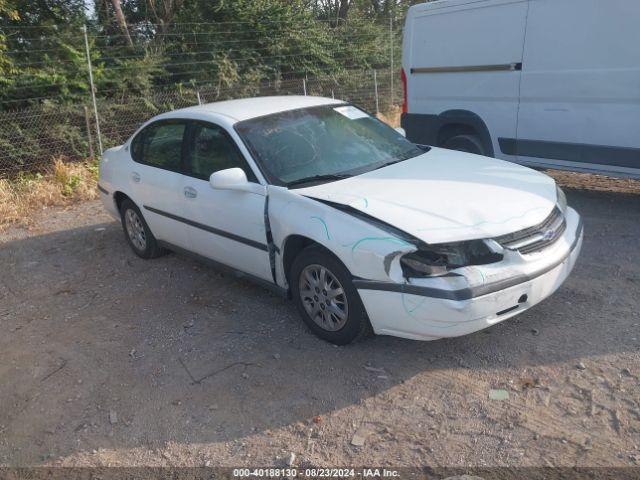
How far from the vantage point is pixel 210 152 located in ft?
15.8

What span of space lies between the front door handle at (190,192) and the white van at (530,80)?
146 inches

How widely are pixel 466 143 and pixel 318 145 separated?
10.6ft

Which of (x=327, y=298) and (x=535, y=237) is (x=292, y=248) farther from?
(x=535, y=237)

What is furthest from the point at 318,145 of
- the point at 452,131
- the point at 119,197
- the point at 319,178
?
the point at 452,131

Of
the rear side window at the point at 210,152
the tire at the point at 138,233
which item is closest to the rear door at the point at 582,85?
the rear side window at the point at 210,152

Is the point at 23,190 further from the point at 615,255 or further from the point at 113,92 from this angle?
the point at 615,255

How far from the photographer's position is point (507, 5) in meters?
6.51

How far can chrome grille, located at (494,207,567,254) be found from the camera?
3.53 metres

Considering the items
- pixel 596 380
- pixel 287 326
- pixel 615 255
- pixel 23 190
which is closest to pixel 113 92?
pixel 23 190

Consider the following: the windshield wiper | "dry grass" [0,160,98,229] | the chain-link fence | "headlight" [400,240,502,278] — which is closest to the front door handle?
the windshield wiper

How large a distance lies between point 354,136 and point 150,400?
8.41ft

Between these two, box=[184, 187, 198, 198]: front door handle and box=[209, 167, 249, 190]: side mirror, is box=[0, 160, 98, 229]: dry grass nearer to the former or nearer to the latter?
box=[184, 187, 198, 198]: front door handle

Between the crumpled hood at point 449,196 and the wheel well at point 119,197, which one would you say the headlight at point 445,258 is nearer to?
the crumpled hood at point 449,196

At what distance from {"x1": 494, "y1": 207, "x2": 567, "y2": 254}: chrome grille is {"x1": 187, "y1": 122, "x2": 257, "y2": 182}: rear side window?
6.13 feet
